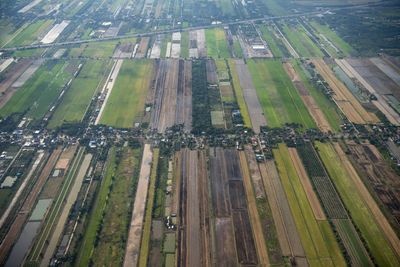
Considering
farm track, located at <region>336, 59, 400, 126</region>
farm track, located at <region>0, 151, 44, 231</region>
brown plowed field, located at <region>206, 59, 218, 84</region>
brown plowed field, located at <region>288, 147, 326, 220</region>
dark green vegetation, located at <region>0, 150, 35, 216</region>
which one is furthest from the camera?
brown plowed field, located at <region>206, 59, 218, 84</region>

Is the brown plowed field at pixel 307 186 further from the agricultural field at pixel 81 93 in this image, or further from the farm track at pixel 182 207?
the agricultural field at pixel 81 93

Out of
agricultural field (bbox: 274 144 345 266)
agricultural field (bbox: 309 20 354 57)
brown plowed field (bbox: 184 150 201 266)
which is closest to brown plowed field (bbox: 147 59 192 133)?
brown plowed field (bbox: 184 150 201 266)

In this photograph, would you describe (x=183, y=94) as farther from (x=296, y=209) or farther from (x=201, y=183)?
(x=296, y=209)

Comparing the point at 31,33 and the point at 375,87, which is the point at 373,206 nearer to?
the point at 375,87

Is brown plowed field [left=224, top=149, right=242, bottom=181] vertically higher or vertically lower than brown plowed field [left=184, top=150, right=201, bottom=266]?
higher

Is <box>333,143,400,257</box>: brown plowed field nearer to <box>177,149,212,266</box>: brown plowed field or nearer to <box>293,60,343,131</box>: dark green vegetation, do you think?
<box>293,60,343,131</box>: dark green vegetation

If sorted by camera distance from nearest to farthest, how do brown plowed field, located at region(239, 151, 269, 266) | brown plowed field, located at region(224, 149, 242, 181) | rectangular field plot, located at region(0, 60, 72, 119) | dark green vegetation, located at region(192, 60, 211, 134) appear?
Result: brown plowed field, located at region(239, 151, 269, 266)
brown plowed field, located at region(224, 149, 242, 181)
dark green vegetation, located at region(192, 60, 211, 134)
rectangular field plot, located at region(0, 60, 72, 119)

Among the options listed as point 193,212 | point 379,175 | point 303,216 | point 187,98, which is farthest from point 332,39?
point 193,212
